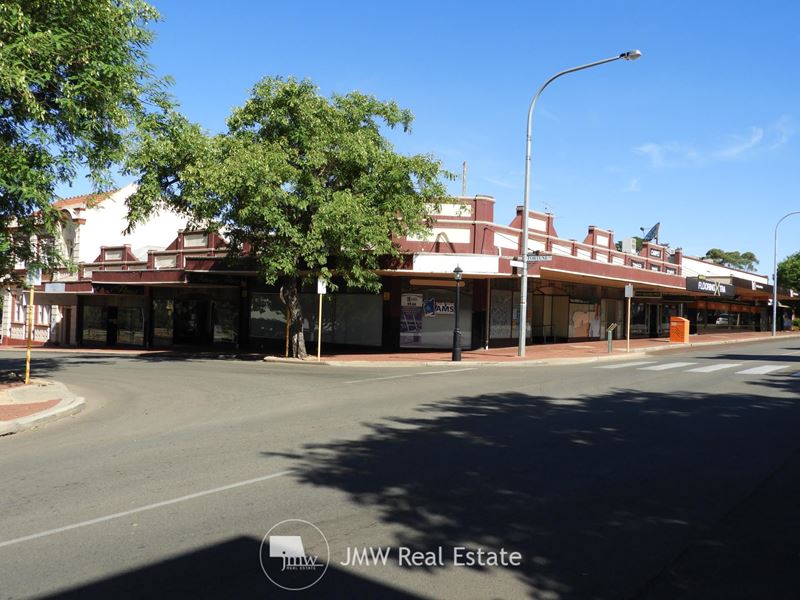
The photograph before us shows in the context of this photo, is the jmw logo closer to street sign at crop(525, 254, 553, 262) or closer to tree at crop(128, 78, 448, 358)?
tree at crop(128, 78, 448, 358)

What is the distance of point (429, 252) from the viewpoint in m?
24.3

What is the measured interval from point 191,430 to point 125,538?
15.3 feet

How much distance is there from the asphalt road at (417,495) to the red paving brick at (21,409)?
2.69 ft

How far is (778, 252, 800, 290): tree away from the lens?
7119cm

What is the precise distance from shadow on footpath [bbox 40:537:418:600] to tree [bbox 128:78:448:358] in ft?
48.6

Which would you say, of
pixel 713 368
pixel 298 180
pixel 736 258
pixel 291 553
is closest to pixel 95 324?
pixel 298 180

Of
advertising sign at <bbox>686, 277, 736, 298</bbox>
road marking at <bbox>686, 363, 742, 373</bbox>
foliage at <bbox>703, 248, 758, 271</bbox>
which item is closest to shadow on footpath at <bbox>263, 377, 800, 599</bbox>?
road marking at <bbox>686, 363, 742, 373</bbox>

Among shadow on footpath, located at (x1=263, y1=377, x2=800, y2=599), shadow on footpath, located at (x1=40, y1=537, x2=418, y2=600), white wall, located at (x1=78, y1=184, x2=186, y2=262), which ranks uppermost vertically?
white wall, located at (x1=78, y1=184, x2=186, y2=262)
